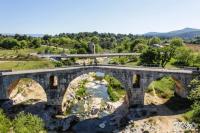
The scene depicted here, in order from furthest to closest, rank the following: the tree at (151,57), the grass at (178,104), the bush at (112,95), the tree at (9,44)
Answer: the tree at (9,44) < the tree at (151,57) < the bush at (112,95) < the grass at (178,104)

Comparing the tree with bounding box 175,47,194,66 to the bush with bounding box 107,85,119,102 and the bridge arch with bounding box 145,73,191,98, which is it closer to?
the bush with bounding box 107,85,119,102

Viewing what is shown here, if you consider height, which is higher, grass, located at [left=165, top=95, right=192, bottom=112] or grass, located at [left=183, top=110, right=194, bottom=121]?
grass, located at [left=165, top=95, right=192, bottom=112]

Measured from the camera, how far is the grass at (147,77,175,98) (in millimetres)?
74188

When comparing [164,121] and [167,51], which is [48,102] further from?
[167,51]

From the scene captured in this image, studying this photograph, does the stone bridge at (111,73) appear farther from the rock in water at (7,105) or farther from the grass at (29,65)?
the grass at (29,65)

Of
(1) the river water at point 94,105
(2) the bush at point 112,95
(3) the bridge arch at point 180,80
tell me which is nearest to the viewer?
(3) the bridge arch at point 180,80

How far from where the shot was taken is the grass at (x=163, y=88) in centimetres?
7419

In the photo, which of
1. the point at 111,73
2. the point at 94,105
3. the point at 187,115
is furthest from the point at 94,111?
the point at 187,115

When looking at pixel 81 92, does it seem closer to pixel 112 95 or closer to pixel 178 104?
pixel 112 95

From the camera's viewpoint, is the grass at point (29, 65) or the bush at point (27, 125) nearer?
the bush at point (27, 125)

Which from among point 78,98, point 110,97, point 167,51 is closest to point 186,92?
point 110,97

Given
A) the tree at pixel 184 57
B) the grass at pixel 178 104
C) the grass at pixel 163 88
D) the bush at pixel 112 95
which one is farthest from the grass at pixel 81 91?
the tree at pixel 184 57

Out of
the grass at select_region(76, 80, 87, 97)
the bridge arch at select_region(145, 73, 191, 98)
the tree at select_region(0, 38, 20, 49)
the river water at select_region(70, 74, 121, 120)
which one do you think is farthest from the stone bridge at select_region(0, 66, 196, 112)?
the tree at select_region(0, 38, 20, 49)

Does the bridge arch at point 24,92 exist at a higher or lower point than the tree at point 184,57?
lower
